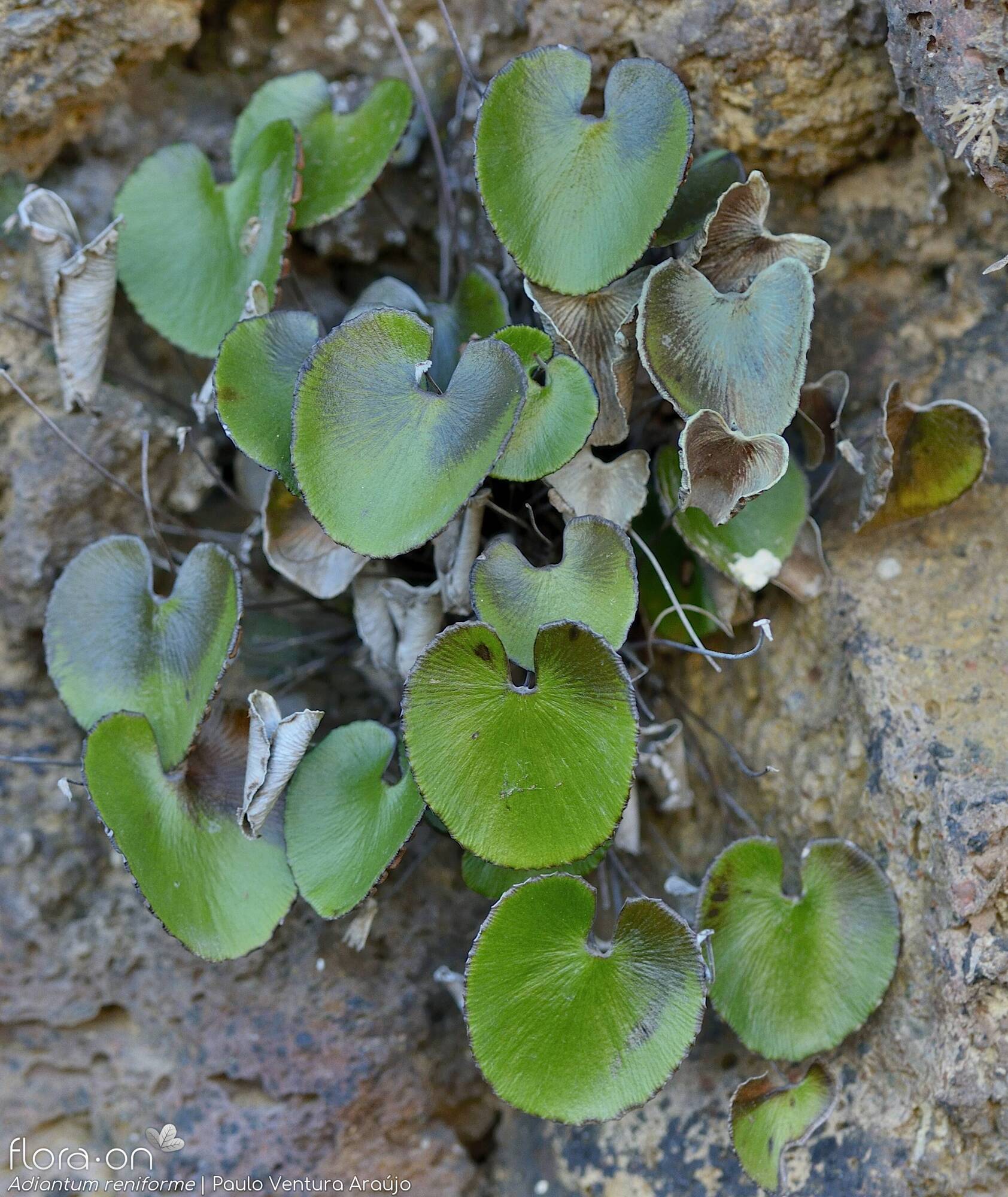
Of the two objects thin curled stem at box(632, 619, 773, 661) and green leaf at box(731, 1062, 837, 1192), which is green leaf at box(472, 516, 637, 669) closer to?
thin curled stem at box(632, 619, 773, 661)

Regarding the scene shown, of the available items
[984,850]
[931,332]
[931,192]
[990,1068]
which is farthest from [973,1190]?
[931,192]

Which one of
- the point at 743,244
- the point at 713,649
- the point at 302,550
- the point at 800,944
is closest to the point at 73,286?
the point at 302,550

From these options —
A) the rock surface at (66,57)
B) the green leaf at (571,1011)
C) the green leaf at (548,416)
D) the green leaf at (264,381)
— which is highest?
the rock surface at (66,57)

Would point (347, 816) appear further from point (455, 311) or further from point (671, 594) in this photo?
point (455, 311)

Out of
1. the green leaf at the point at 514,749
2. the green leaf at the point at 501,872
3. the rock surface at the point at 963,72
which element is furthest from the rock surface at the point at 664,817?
the green leaf at the point at 514,749

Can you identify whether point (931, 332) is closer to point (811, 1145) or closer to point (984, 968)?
point (984, 968)

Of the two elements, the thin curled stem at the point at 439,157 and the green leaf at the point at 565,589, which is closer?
the green leaf at the point at 565,589

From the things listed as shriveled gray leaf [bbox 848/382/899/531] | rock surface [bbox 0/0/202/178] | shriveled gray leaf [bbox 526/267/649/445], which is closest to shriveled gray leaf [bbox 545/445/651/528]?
shriveled gray leaf [bbox 526/267/649/445]

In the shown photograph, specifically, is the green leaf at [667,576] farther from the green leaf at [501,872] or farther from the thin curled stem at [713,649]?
the green leaf at [501,872]
